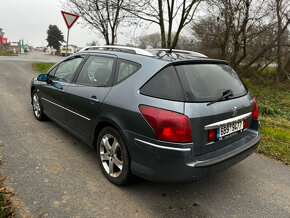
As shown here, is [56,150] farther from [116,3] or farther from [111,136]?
[116,3]

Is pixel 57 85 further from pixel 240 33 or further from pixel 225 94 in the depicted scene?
pixel 240 33

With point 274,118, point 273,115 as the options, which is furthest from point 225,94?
point 273,115

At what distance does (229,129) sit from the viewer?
249cm

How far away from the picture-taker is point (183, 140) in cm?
211

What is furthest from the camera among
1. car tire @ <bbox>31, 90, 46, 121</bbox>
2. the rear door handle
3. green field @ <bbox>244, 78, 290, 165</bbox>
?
car tire @ <bbox>31, 90, 46, 121</bbox>

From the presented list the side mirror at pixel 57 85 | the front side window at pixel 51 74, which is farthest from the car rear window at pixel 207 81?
the front side window at pixel 51 74

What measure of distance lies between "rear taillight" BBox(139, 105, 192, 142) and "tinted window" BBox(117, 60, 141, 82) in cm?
71

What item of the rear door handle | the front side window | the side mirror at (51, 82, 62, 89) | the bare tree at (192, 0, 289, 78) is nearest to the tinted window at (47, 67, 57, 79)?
the front side window

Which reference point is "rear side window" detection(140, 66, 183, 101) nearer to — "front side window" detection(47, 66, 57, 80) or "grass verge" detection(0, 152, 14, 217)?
"grass verge" detection(0, 152, 14, 217)

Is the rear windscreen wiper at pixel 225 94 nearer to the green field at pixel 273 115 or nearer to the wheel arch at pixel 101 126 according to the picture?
the wheel arch at pixel 101 126

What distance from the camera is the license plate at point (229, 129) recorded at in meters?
2.38

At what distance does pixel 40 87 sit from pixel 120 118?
2832 mm

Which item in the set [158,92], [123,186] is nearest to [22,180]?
[123,186]

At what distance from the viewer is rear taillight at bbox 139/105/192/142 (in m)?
2.10
